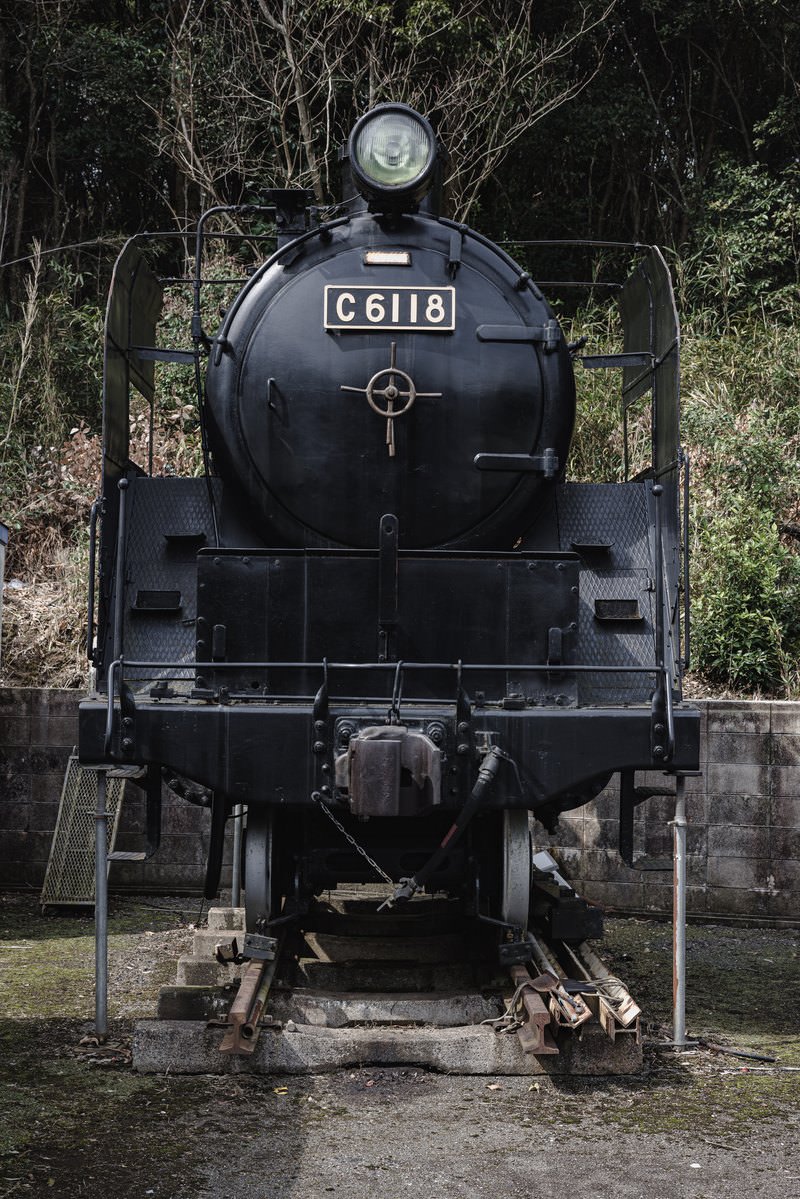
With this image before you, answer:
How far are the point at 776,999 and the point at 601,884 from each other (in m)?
2.08

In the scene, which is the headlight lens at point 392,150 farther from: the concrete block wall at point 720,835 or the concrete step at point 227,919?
the concrete block wall at point 720,835

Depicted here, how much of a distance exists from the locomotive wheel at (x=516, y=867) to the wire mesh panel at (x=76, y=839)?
3.63 meters

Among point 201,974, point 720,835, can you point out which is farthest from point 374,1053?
point 720,835

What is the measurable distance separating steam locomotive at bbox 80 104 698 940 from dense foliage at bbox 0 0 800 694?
610cm

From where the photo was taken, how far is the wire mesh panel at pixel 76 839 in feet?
25.6

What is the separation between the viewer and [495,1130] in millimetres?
3885

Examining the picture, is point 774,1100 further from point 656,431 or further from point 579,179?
point 579,179

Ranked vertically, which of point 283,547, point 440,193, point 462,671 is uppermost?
point 440,193

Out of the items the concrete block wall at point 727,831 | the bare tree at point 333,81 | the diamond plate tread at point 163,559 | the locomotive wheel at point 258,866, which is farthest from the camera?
the bare tree at point 333,81

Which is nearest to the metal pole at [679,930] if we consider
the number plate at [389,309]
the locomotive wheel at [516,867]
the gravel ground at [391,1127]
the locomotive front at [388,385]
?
the gravel ground at [391,1127]

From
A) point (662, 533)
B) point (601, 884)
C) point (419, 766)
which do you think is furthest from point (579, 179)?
point (419, 766)

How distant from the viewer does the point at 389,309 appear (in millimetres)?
5000

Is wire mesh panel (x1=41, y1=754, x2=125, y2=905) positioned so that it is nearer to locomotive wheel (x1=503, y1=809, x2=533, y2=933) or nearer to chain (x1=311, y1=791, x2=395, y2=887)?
chain (x1=311, y1=791, x2=395, y2=887)

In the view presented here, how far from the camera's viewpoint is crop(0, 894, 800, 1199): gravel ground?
3.46m
